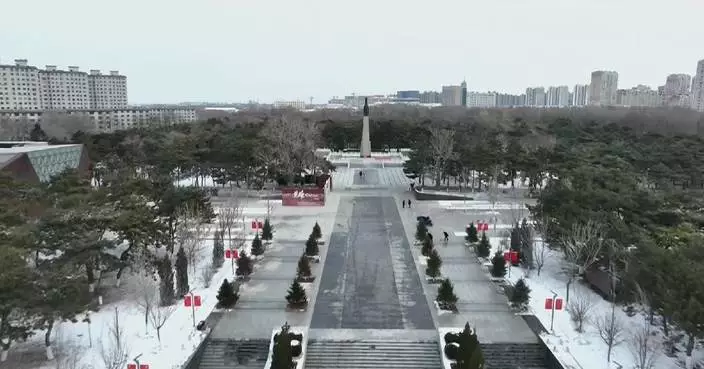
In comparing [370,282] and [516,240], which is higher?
[516,240]

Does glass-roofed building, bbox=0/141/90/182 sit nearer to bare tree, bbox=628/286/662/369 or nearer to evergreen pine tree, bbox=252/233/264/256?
evergreen pine tree, bbox=252/233/264/256

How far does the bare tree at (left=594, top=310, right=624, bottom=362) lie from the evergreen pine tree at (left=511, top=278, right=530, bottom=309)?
6.86 feet

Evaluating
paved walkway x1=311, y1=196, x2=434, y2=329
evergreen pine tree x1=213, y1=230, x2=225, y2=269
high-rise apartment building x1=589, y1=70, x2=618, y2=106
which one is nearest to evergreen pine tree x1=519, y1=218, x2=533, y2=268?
paved walkway x1=311, y1=196, x2=434, y2=329

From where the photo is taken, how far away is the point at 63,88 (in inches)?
4097

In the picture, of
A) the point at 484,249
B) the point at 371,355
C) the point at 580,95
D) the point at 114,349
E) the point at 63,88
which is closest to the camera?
the point at 114,349

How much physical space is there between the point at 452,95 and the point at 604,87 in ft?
194

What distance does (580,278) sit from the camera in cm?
1961

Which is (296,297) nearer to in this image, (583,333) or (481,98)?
(583,333)

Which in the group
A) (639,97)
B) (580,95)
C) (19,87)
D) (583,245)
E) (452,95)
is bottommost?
(583,245)

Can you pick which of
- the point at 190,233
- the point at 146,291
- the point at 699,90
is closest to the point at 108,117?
the point at 190,233

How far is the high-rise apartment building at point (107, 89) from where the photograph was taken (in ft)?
378

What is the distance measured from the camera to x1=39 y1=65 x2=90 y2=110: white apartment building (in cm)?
10144

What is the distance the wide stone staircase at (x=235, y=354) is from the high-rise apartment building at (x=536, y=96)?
571ft

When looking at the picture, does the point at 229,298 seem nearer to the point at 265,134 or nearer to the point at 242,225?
the point at 242,225
